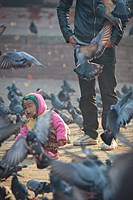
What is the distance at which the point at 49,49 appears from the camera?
17781mm

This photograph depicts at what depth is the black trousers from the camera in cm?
816

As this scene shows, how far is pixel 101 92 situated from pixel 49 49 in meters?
9.48

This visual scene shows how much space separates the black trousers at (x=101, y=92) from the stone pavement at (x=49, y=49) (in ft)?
27.3

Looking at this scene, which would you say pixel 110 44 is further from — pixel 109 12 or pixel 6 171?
pixel 6 171

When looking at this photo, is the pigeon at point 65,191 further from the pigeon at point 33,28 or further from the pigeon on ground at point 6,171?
the pigeon at point 33,28

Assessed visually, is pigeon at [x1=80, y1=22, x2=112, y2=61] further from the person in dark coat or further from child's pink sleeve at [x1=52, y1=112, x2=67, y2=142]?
child's pink sleeve at [x1=52, y1=112, x2=67, y2=142]

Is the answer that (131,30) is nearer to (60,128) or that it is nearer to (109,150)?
(109,150)

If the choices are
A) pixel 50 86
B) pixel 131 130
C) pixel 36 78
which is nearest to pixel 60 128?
pixel 131 130

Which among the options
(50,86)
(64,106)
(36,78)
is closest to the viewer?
(64,106)

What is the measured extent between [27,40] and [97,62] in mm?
10019

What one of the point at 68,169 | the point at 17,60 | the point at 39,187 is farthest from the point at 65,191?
the point at 17,60

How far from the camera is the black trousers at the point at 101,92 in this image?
8165 mm

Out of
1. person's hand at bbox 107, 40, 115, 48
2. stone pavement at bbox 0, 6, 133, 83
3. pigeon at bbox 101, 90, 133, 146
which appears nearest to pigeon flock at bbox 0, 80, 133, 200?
pigeon at bbox 101, 90, 133, 146

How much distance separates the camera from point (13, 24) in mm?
19141
